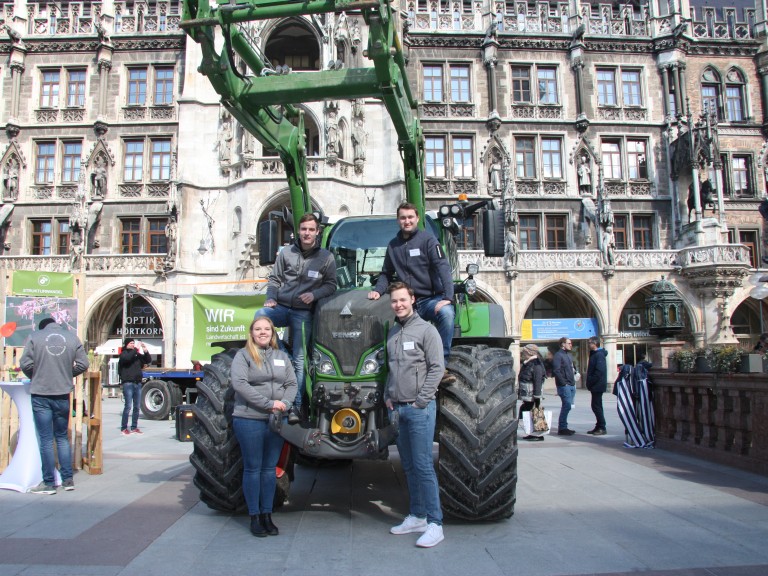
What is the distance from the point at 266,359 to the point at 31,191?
28630 mm

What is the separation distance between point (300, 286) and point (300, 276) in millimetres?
88

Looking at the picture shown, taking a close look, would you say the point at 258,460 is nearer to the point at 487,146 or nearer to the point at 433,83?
the point at 487,146

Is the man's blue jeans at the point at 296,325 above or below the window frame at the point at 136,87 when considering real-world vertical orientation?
below

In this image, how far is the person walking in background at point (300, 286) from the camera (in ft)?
16.9

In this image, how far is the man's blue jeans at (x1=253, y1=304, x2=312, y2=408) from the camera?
5.07 meters

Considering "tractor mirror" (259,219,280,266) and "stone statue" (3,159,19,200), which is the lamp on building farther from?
"stone statue" (3,159,19,200)

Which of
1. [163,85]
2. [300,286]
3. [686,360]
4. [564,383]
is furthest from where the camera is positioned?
[163,85]

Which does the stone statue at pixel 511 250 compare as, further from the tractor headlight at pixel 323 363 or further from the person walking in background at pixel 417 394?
the person walking in background at pixel 417 394

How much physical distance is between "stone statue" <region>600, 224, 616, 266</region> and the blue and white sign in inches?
105

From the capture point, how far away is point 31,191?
92.5 ft

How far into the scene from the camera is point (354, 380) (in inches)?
194

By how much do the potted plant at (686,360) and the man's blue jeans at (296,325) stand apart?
657cm

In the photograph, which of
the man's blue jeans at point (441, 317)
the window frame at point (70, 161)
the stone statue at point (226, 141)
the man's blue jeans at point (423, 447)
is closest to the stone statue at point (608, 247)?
the stone statue at point (226, 141)

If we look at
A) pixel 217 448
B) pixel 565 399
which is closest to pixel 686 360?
pixel 565 399
